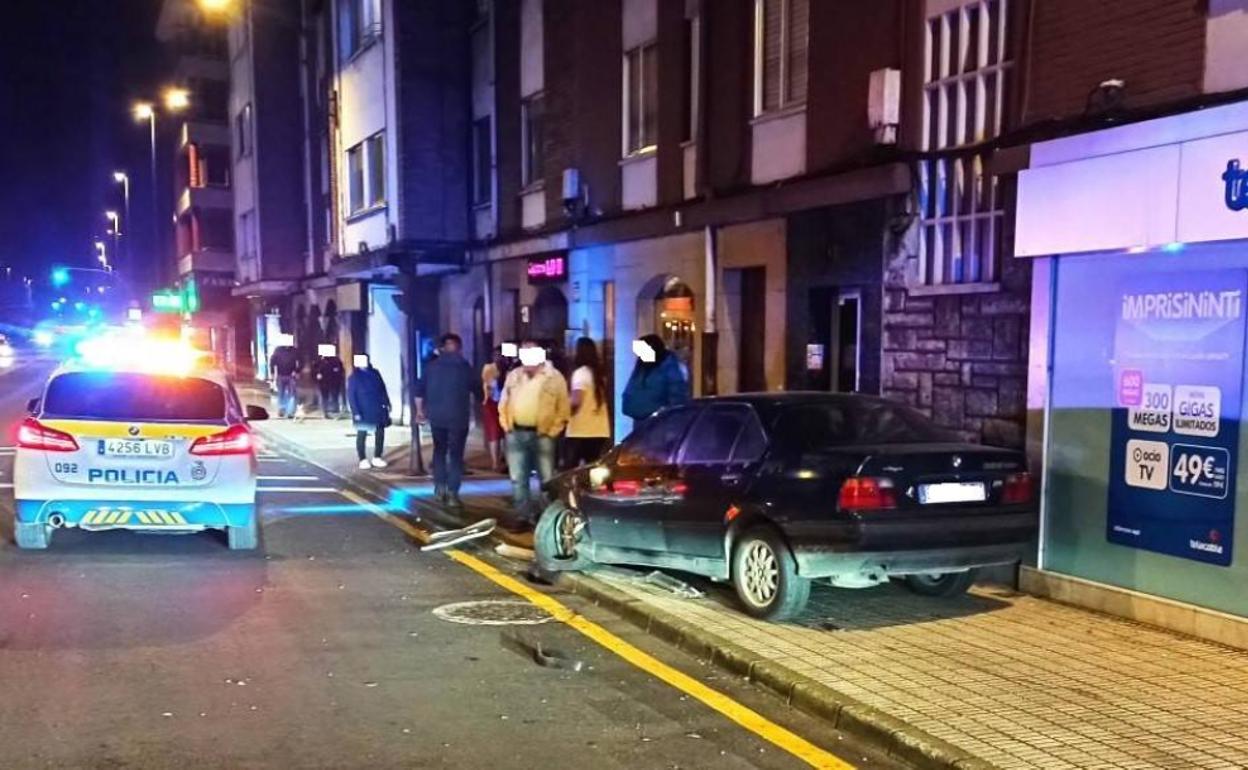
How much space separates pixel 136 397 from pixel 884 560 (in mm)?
6414

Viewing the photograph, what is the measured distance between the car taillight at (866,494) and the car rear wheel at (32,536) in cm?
668

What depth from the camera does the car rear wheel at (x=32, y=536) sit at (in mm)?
8734

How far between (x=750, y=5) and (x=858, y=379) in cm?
462

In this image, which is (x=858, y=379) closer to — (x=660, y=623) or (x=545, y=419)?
(x=545, y=419)

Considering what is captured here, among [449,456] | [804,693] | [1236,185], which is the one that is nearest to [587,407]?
[449,456]

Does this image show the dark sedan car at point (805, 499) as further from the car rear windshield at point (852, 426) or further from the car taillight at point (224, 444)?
the car taillight at point (224, 444)

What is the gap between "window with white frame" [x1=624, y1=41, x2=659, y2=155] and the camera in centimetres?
1386

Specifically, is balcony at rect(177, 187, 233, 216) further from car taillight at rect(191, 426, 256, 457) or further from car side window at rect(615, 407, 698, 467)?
car side window at rect(615, 407, 698, 467)

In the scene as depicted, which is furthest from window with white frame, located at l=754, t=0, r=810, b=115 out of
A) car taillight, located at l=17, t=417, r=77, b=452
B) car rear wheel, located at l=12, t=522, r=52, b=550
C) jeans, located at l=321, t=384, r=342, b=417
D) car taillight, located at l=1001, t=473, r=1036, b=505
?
jeans, located at l=321, t=384, r=342, b=417

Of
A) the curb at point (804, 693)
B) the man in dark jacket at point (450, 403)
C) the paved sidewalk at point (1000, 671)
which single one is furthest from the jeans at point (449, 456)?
the curb at point (804, 693)

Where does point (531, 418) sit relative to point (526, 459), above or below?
above

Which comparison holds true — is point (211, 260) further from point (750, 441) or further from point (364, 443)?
point (750, 441)

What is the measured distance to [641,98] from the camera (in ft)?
46.7

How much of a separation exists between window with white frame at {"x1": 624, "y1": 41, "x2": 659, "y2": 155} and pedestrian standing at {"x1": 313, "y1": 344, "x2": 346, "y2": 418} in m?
10.5
